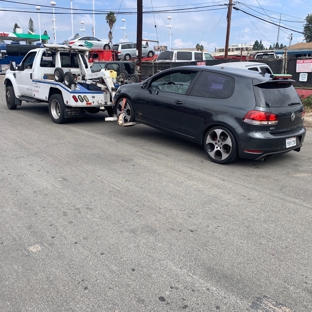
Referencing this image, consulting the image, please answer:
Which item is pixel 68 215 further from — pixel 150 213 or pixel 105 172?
pixel 105 172

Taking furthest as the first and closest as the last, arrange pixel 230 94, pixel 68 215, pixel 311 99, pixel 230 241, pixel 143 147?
pixel 311 99
pixel 143 147
pixel 230 94
pixel 68 215
pixel 230 241

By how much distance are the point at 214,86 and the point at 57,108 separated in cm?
517

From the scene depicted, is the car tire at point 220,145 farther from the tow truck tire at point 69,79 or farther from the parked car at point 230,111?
the tow truck tire at point 69,79

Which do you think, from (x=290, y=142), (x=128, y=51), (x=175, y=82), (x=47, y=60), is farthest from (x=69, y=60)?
(x=128, y=51)

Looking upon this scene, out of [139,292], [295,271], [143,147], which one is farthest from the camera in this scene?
[143,147]

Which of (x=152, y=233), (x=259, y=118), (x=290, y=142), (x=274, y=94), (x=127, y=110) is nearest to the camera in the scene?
(x=152, y=233)

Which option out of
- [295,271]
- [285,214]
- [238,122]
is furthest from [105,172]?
[295,271]

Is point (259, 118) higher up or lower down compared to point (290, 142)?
higher up

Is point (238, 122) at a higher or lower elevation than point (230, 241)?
higher

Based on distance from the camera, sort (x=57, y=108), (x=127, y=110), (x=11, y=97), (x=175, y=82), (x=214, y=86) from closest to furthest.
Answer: (x=214, y=86), (x=175, y=82), (x=127, y=110), (x=57, y=108), (x=11, y=97)

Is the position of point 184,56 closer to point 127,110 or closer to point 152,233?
point 127,110

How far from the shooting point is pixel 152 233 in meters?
3.65

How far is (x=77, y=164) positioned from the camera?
5965mm

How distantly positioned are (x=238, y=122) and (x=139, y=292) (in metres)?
3.69
